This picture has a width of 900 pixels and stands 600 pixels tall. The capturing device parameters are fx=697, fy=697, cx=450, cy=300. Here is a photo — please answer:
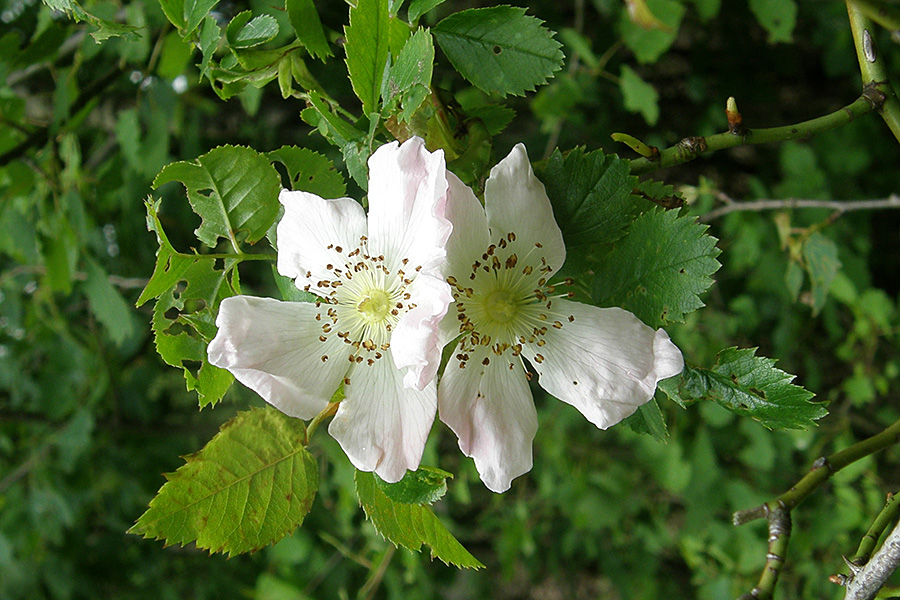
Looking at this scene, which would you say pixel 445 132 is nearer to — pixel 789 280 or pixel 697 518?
Answer: pixel 789 280

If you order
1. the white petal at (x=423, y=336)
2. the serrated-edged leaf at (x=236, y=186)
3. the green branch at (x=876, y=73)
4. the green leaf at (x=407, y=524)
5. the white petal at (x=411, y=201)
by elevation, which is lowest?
the green leaf at (x=407, y=524)

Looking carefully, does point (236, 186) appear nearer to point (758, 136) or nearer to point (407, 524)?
point (407, 524)

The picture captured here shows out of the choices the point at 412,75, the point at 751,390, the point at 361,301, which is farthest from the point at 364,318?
the point at 751,390

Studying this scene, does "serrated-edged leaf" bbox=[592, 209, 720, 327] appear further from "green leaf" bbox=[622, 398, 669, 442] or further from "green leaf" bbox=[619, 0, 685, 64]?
"green leaf" bbox=[619, 0, 685, 64]

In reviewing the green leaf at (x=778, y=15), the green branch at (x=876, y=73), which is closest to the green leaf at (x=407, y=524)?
the green branch at (x=876, y=73)

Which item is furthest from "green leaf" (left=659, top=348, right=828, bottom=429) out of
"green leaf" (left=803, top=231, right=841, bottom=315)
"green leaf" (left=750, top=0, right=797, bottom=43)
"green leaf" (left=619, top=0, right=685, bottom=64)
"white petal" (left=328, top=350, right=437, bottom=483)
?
"green leaf" (left=750, top=0, right=797, bottom=43)

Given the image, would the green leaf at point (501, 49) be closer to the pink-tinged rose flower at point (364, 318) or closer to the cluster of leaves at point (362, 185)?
the cluster of leaves at point (362, 185)
